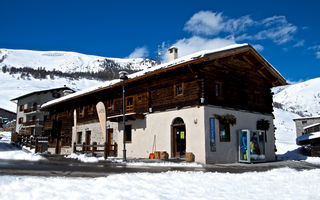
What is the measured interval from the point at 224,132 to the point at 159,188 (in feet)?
36.2

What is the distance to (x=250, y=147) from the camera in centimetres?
1783

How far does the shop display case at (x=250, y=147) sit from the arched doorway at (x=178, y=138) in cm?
357

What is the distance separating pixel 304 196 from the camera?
24.8ft

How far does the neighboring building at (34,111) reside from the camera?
5569 cm

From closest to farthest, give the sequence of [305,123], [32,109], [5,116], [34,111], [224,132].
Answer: [224,132] → [305,123] → [34,111] → [32,109] → [5,116]

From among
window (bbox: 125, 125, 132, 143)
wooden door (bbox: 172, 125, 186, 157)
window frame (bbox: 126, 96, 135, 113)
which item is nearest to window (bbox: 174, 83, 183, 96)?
wooden door (bbox: 172, 125, 186, 157)

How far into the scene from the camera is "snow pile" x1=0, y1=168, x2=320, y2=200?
22.4ft

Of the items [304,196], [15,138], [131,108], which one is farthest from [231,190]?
[15,138]

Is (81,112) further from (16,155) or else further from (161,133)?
(161,133)

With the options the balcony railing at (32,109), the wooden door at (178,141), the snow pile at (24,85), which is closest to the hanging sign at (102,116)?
the wooden door at (178,141)

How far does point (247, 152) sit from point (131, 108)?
9240 mm

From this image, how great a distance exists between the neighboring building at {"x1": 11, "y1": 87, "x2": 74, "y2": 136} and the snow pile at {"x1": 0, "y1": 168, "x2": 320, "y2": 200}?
4959 centimetres

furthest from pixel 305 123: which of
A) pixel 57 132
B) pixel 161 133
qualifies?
pixel 57 132

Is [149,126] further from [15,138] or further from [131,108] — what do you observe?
[15,138]
